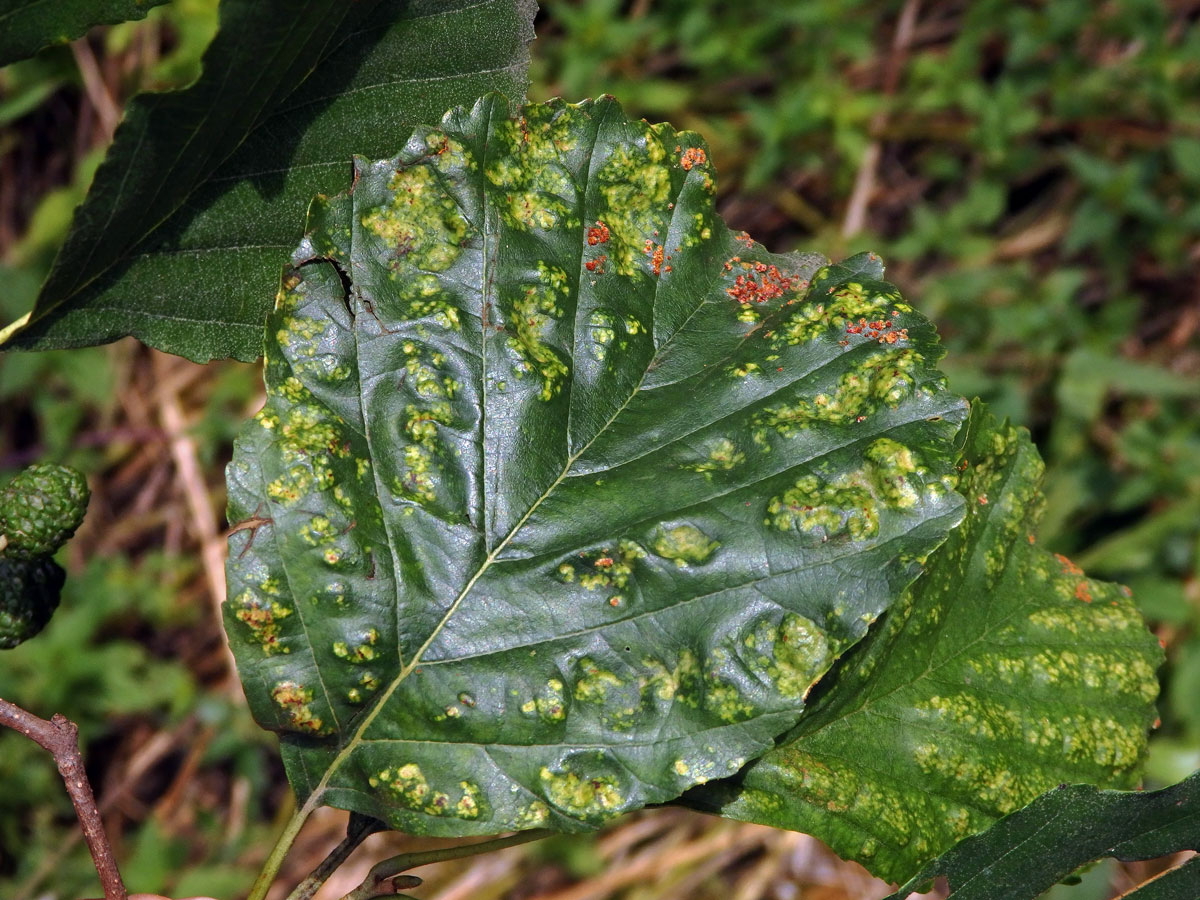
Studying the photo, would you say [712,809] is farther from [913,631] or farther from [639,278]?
[639,278]

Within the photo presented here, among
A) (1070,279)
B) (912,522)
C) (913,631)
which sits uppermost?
(912,522)

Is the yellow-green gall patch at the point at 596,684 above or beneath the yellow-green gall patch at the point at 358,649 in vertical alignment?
beneath

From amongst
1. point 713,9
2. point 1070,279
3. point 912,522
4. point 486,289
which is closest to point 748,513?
point 912,522

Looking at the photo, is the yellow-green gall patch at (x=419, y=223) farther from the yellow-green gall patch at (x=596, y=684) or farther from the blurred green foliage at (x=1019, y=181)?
the blurred green foliage at (x=1019, y=181)

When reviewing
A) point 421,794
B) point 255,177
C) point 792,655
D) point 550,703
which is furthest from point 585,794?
point 255,177

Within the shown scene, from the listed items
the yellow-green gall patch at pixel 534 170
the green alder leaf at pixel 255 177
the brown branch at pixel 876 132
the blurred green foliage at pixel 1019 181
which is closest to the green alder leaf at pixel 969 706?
the yellow-green gall patch at pixel 534 170

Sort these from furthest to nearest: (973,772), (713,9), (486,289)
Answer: (713,9) → (973,772) → (486,289)
